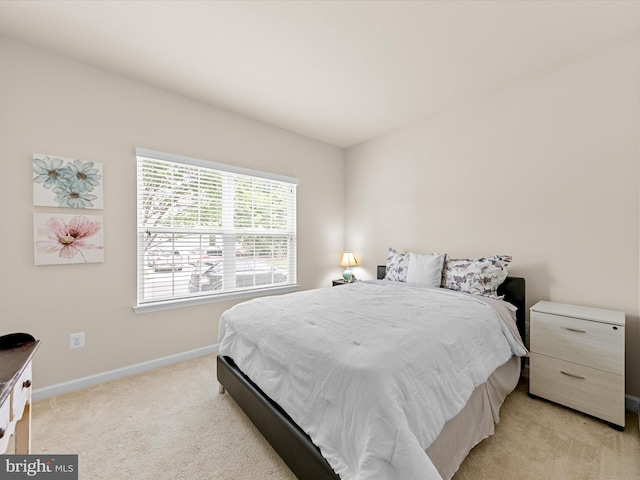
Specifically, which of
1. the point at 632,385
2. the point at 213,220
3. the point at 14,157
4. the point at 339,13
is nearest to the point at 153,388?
the point at 213,220

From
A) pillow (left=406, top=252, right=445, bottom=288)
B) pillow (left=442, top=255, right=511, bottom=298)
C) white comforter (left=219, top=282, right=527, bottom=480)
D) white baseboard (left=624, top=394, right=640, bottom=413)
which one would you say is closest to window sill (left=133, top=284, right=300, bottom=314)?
white comforter (left=219, top=282, right=527, bottom=480)

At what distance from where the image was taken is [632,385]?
78.8 inches

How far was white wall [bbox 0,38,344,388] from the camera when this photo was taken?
2.01 meters

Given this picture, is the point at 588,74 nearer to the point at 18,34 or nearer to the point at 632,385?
the point at 632,385

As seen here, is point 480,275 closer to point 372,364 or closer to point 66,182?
point 372,364

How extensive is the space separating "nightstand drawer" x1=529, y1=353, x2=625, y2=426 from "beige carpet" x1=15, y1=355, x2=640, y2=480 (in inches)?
2.9

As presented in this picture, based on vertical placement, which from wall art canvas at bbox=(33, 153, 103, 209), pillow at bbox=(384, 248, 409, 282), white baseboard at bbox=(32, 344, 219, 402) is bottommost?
white baseboard at bbox=(32, 344, 219, 402)

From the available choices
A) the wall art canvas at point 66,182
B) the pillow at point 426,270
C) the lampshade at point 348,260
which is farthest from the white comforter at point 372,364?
the lampshade at point 348,260

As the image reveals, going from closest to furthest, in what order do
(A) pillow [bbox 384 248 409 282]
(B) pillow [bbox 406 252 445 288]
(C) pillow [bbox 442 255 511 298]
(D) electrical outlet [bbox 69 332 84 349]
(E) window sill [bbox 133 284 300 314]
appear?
(D) electrical outlet [bbox 69 332 84 349] < (C) pillow [bbox 442 255 511 298] < (E) window sill [bbox 133 284 300 314] < (B) pillow [bbox 406 252 445 288] < (A) pillow [bbox 384 248 409 282]

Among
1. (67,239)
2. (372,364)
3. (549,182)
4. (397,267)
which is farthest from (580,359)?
(67,239)

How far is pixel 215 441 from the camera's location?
1645mm

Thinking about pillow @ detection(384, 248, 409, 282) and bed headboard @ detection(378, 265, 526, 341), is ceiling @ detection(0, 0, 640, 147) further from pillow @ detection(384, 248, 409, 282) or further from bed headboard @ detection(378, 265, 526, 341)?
bed headboard @ detection(378, 265, 526, 341)

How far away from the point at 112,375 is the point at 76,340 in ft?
1.38

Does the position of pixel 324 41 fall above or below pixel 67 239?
above
